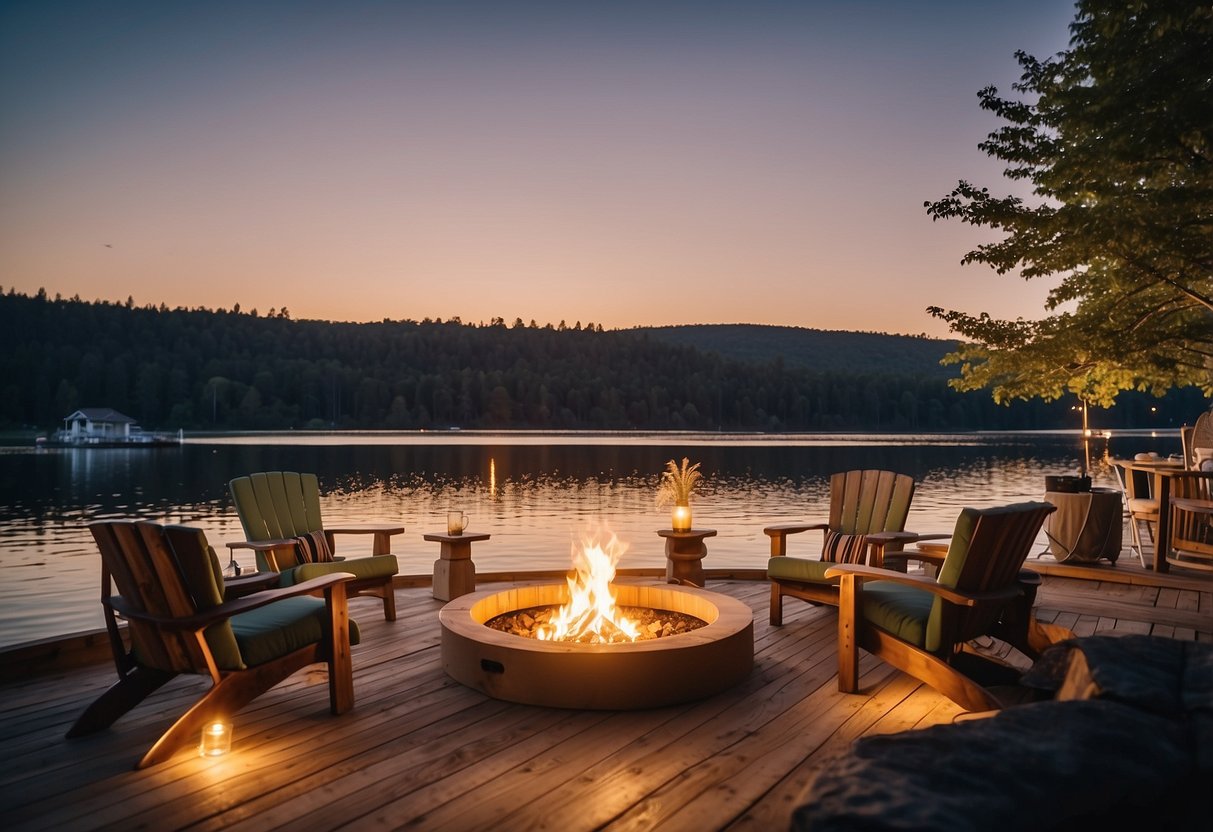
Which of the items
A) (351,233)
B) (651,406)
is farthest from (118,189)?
(651,406)

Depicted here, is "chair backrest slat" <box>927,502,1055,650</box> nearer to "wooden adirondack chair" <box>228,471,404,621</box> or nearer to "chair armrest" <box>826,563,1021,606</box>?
"chair armrest" <box>826,563,1021,606</box>

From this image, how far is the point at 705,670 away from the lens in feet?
11.5

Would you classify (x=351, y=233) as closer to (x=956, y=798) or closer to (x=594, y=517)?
(x=594, y=517)

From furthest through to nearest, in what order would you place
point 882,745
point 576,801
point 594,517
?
1. point 594,517
2. point 576,801
3. point 882,745

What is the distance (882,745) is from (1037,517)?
2424 millimetres

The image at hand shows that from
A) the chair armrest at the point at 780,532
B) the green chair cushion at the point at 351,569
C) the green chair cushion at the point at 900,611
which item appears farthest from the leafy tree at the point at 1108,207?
the green chair cushion at the point at 351,569

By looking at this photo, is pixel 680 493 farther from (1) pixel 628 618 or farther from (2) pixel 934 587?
(2) pixel 934 587

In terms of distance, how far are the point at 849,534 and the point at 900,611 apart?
1673 mm

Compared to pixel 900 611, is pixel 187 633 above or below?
above

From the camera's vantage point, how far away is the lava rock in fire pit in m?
4.04

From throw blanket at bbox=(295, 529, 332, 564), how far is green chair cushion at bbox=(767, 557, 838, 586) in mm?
2876

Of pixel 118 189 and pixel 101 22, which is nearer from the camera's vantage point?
pixel 101 22

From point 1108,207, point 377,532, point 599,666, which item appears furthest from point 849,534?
point 1108,207

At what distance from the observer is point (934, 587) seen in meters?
3.21
